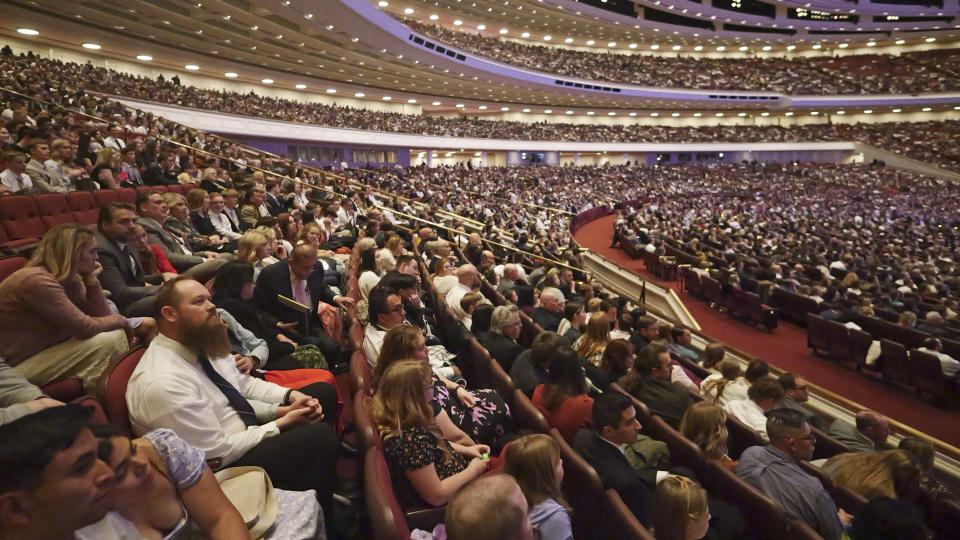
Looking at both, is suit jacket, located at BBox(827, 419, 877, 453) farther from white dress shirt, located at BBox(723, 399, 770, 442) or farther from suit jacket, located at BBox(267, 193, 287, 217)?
suit jacket, located at BBox(267, 193, 287, 217)

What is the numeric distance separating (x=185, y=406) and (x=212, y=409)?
0.58 ft

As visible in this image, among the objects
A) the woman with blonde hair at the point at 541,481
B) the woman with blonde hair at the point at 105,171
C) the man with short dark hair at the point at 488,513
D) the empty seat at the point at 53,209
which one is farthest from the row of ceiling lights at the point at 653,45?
the man with short dark hair at the point at 488,513

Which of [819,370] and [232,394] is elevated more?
[232,394]

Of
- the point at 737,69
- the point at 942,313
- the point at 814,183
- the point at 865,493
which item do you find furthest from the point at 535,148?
the point at 865,493

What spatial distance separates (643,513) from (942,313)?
7.98 m

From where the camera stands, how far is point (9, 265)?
2611 mm

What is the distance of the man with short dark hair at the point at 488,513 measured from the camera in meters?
1.30


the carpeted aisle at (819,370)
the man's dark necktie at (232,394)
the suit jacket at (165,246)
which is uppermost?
the suit jacket at (165,246)

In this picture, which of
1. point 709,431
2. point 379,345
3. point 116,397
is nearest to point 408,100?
point 379,345

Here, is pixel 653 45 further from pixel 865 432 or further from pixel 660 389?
pixel 660 389

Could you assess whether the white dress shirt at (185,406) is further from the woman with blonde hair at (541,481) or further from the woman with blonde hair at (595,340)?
the woman with blonde hair at (595,340)

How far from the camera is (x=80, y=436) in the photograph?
117cm

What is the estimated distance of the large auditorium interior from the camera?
5.48 feet

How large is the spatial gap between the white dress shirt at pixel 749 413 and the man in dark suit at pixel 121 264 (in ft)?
12.2
